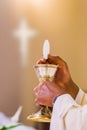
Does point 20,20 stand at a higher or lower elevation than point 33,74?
higher

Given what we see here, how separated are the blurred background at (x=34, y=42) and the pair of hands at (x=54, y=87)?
271mm

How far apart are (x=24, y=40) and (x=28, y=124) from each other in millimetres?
389

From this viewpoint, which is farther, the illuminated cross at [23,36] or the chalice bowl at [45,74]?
the illuminated cross at [23,36]

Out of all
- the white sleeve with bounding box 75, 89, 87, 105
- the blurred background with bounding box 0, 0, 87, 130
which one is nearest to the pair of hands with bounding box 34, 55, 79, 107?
the white sleeve with bounding box 75, 89, 87, 105

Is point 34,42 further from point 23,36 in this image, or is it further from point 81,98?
point 81,98

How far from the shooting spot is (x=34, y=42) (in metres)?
1.25

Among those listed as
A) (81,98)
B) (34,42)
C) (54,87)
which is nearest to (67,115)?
(54,87)

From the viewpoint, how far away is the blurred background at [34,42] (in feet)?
3.84

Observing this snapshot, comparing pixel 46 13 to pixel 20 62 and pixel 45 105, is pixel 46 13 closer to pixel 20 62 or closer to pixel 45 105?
pixel 20 62

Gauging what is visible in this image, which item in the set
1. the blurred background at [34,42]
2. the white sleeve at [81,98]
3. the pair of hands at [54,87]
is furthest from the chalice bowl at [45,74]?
the blurred background at [34,42]

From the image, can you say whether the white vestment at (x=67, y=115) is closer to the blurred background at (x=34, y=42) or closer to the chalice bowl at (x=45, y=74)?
the chalice bowl at (x=45, y=74)

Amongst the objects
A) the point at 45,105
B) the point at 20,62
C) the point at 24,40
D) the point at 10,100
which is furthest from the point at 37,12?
the point at 45,105

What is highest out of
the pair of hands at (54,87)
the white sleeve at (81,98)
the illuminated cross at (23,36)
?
the illuminated cross at (23,36)

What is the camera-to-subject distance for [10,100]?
1.17 m
